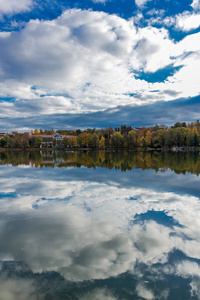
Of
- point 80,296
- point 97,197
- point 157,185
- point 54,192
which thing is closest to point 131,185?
point 157,185

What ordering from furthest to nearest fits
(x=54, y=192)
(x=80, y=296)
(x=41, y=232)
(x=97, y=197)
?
1. (x=54, y=192)
2. (x=97, y=197)
3. (x=41, y=232)
4. (x=80, y=296)

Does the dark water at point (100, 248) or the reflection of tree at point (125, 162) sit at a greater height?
the dark water at point (100, 248)

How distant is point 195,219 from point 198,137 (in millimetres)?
108268

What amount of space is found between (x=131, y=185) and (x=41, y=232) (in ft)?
31.9

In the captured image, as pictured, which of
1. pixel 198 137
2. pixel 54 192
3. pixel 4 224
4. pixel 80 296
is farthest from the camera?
pixel 198 137

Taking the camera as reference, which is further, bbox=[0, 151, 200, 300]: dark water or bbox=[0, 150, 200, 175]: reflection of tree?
bbox=[0, 150, 200, 175]: reflection of tree

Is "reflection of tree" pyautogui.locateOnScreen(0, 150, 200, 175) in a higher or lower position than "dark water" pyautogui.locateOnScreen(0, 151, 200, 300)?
lower

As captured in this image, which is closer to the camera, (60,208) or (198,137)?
(60,208)

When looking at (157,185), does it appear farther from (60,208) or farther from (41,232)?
(41,232)

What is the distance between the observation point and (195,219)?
8.98 metres

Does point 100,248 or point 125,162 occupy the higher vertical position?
point 100,248

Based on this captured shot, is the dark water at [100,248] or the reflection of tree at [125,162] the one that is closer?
the dark water at [100,248]

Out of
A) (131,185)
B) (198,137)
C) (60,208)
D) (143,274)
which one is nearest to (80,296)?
(143,274)

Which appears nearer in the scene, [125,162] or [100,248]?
[100,248]
